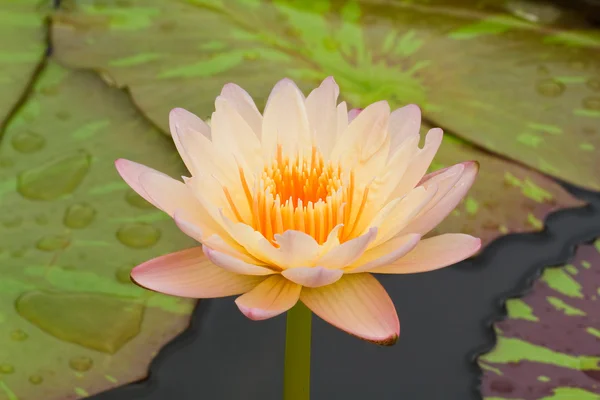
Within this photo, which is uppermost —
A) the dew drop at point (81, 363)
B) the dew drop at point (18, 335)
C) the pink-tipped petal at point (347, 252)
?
the pink-tipped petal at point (347, 252)

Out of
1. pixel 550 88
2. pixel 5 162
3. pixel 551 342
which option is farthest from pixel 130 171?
pixel 550 88

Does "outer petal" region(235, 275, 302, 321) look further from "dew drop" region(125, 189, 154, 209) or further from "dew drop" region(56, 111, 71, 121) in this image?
"dew drop" region(56, 111, 71, 121)

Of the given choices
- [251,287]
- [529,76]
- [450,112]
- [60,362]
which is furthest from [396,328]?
[529,76]

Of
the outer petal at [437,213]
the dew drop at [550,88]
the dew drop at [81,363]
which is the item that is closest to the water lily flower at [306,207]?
the outer petal at [437,213]

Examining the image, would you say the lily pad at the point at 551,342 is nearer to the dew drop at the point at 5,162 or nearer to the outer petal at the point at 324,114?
the outer petal at the point at 324,114

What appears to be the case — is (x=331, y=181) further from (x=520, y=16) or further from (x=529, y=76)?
(x=520, y=16)

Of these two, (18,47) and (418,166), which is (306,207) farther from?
(18,47)
